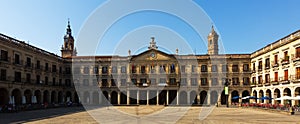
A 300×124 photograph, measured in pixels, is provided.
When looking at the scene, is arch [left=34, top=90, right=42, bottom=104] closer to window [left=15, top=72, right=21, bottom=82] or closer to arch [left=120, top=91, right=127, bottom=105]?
window [left=15, top=72, right=21, bottom=82]

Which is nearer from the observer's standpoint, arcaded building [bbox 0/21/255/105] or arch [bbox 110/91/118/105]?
arcaded building [bbox 0/21/255/105]

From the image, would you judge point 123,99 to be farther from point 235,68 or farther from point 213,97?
point 235,68

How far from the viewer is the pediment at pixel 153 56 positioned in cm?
5841

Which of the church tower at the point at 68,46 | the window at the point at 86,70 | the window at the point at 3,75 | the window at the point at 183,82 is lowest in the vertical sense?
the window at the point at 183,82

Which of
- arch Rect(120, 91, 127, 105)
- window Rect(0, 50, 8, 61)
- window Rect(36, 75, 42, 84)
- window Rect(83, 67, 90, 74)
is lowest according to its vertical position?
arch Rect(120, 91, 127, 105)

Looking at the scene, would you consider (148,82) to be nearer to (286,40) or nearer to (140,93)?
(140,93)

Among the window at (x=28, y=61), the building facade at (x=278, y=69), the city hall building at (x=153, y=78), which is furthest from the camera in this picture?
the city hall building at (x=153, y=78)

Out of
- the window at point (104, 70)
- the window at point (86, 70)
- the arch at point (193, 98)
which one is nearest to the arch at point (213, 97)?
the arch at point (193, 98)

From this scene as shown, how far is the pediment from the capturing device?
192ft

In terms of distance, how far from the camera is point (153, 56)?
192 ft

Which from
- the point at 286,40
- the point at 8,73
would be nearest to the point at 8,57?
the point at 8,73

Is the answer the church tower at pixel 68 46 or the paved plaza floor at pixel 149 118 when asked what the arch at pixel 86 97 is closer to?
the church tower at pixel 68 46

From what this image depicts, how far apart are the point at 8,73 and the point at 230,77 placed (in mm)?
40697

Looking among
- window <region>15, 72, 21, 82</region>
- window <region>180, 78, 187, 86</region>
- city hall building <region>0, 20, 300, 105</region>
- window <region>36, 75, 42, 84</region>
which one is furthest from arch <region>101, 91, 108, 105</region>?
window <region>15, 72, 21, 82</region>
